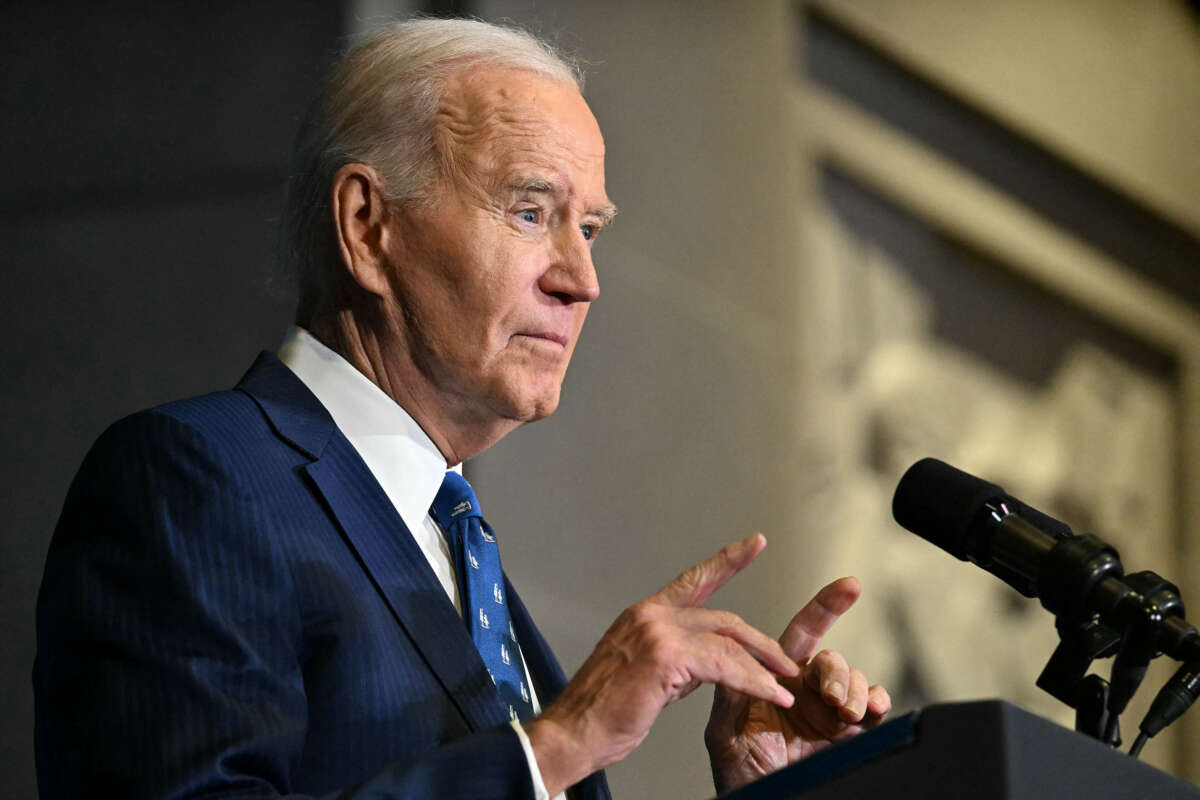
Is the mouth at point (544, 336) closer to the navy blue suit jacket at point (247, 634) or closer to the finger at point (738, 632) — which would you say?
the navy blue suit jacket at point (247, 634)

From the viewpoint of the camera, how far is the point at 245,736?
4.08 ft

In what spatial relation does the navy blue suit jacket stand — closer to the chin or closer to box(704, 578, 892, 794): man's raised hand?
A: the chin

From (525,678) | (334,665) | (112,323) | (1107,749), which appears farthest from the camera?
(112,323)

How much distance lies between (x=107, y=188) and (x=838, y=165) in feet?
6.46

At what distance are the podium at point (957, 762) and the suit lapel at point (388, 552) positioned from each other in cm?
56

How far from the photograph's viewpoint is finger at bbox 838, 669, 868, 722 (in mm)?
1605

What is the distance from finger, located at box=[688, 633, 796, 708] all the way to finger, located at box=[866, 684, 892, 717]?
47 cm

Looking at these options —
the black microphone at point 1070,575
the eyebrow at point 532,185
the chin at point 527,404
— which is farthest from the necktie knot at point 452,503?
the black microphone at point 1070,575

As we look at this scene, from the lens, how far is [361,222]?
1.81 m

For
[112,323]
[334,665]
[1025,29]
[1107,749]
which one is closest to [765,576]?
[112,323]

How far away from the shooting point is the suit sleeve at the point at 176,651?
1.22 metres

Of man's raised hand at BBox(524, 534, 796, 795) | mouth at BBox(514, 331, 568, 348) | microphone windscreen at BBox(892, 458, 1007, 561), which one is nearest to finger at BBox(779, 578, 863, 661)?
microphone windscreen at BBox(892, 458, 1007, 561)

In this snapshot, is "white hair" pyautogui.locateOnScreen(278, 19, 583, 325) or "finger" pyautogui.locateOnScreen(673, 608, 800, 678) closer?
"finger" pyautogui.locateOnScreen(673, 608, 800, 678)

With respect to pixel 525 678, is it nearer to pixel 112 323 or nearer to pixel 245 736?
pixel 245 736
